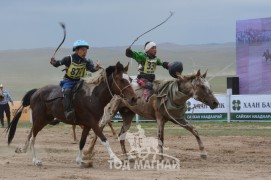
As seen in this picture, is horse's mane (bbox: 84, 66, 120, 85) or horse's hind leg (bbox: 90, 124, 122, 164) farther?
horse's mane (bbox: 84, 66, 120, 85)

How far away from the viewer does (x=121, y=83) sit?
14000mm

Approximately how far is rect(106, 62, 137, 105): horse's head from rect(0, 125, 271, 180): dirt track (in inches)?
55.9

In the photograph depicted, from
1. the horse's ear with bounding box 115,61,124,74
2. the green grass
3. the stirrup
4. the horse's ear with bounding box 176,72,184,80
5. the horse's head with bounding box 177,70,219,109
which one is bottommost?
the green grass

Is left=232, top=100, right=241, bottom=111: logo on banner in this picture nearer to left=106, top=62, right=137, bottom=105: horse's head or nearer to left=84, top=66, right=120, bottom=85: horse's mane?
left=84, top=66, right=120, bottom=85: horse's mane

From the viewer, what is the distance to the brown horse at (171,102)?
51.0 feet

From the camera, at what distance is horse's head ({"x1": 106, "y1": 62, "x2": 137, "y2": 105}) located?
13.9m

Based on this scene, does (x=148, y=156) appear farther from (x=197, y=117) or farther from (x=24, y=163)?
(x=197, y=117)

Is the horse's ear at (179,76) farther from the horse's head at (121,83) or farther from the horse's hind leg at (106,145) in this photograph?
the horse's hind leg at (106,145)

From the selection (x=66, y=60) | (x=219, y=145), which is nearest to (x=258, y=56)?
(x=219, y=145)

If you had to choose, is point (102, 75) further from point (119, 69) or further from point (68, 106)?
point (68, 106)

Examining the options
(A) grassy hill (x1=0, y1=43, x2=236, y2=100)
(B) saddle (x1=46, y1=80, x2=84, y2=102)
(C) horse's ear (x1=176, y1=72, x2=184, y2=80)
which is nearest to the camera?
(B) saddle (x1=46, y1=80, x2=84, y2=102)

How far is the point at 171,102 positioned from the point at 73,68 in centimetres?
250

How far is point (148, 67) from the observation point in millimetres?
16266

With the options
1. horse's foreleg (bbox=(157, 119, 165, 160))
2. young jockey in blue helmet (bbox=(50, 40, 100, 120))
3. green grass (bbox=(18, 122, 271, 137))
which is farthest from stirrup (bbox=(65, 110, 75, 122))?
green grass (bbox=(18, 122, 271, 137))
